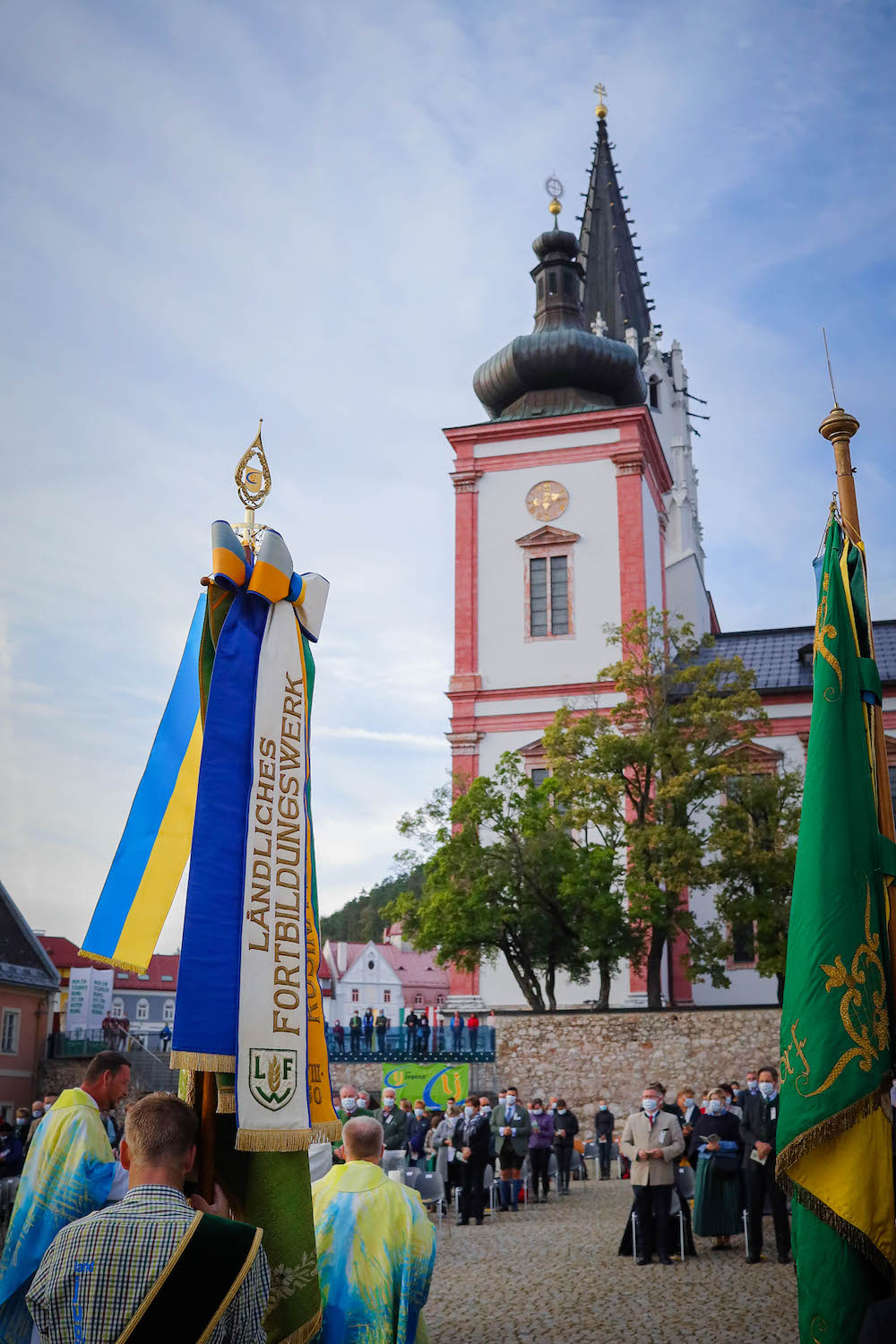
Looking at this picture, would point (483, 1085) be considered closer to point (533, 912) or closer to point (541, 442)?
point (533, 912)

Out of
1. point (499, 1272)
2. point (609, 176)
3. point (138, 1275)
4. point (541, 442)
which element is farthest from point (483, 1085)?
point (609, 176)

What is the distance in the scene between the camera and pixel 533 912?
26.3 meters

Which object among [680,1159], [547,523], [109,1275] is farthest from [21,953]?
[109,1275]

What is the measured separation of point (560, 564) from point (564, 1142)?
17985 mm

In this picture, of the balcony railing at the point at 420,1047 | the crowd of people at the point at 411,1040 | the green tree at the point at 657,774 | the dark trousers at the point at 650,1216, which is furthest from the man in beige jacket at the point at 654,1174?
the crowd of people at the point at 411,1040

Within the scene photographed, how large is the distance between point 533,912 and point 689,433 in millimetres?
32208

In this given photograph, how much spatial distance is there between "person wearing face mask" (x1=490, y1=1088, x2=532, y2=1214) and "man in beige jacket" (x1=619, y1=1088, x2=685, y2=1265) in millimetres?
6351

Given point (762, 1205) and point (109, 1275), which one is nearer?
point (109, 1275)

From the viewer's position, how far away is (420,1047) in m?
27.7

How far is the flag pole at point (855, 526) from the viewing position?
18.6 ft

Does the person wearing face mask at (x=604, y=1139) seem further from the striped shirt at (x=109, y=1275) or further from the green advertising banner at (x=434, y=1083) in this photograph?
the striped shirt at (x=109, y=1275)

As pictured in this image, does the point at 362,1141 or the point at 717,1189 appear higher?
the point at 362,1141

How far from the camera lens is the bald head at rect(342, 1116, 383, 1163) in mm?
5680

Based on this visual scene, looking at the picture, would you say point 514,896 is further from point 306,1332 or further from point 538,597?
point 306,1332
